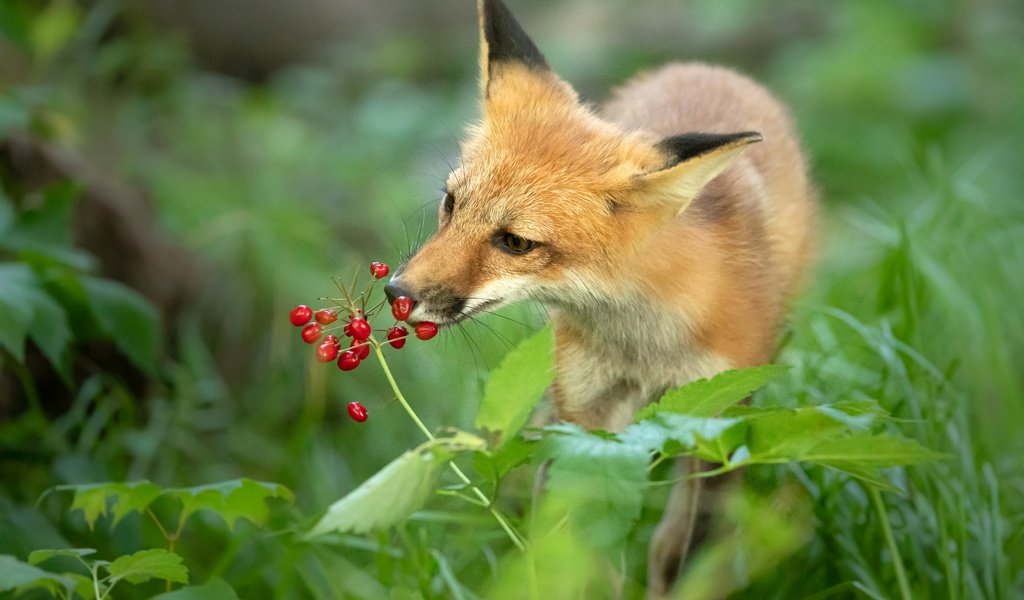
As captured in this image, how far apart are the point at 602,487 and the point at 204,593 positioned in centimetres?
112

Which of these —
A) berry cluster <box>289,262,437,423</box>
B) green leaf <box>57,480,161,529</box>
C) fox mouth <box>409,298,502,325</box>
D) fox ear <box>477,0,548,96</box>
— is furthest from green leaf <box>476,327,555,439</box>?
fox ear <box>477,0,548,96</box>

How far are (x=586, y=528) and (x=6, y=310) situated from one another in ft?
7.43

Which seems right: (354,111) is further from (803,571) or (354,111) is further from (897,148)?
(803,571)

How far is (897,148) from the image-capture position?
8.55 meters

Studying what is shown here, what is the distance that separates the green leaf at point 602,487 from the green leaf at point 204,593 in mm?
1001

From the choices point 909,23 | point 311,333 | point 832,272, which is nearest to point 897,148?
point 909,23

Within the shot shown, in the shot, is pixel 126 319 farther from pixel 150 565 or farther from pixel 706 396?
pixel 706 396

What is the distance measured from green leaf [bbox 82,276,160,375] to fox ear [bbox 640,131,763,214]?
85.2 inches

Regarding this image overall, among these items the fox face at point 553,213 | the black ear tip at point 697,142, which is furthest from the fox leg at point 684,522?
the black ear tip at point 697,142

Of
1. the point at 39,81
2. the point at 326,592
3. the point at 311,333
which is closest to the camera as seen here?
the point at 311,333

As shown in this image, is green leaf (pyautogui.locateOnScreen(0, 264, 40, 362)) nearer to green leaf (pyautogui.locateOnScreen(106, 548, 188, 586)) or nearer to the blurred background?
the blurred background

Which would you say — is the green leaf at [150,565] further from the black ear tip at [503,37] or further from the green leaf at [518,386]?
the black ear tip at [503,37]

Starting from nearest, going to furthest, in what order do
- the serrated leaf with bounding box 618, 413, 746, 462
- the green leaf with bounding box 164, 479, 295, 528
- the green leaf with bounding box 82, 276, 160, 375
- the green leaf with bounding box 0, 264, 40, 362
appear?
the serrated leaf with bounding box 618, 413, 746, 462 → the green leaf with bounding box 164, 479, 295, 528 → the green leaf with bounding box 0, 264, 40, 362 → the green leaf with bounding box 82, 276, 160, 375

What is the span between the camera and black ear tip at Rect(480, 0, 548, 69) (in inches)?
146
